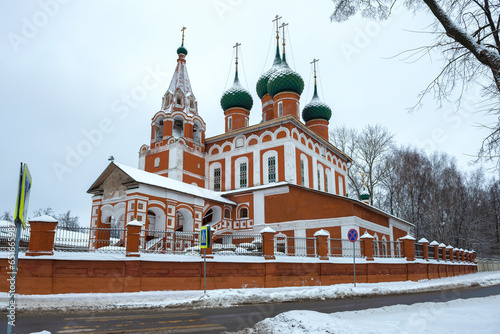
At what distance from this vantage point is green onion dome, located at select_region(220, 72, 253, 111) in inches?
1256

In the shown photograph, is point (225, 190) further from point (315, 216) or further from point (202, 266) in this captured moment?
point (202, 266)

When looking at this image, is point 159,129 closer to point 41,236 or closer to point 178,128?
point 178,128

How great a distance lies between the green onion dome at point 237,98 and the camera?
3191 centimetres

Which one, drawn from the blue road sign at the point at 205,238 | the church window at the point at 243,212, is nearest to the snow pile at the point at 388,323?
the blue road sign at the point at 205,238

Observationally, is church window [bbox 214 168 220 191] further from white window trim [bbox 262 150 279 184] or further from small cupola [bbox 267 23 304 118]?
small cupola [bbox 267 23 304 118]

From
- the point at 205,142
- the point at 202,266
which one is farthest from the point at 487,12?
the point at 205,142

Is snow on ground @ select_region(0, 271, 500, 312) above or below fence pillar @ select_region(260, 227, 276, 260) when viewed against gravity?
below

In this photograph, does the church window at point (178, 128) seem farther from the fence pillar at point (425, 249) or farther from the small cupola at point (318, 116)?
the fence pillar at point (425, 249)

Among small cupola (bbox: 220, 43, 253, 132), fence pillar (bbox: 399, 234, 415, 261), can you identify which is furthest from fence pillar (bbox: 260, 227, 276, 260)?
small cupola (bbox: 220, 43, 253, 132)

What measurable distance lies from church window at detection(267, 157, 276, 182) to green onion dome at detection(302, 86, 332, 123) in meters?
9.38

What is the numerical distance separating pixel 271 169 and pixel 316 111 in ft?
32.8

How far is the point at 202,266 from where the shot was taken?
40.8ft

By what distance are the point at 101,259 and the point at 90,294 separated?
980 millimetres

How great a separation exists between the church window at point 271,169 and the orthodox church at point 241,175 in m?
0.07
